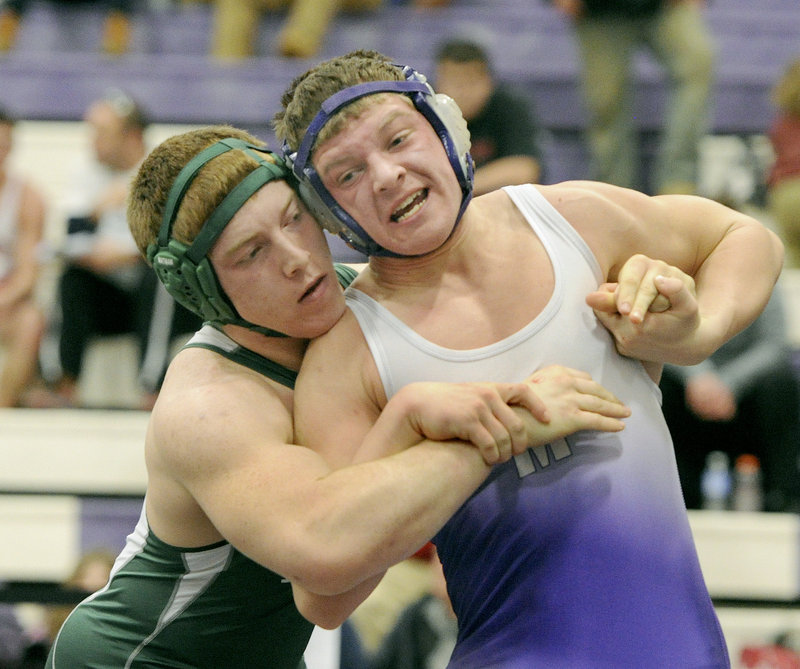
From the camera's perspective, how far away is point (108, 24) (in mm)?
7883

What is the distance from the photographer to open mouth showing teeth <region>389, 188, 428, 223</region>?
2.22 metres

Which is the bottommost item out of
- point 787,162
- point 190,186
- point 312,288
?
point 787,162

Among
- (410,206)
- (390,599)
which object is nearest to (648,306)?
(410,206)

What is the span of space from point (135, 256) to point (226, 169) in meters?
3.42

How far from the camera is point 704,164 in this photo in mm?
6707

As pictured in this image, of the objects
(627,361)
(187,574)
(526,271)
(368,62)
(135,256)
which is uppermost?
(368,62)

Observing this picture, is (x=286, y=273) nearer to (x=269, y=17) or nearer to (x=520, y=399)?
(x=520, y=399)

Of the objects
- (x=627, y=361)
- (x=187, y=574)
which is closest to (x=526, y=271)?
(x=627, y=361)

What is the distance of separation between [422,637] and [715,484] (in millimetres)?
1516

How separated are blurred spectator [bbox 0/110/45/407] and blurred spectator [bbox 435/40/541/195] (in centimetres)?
225

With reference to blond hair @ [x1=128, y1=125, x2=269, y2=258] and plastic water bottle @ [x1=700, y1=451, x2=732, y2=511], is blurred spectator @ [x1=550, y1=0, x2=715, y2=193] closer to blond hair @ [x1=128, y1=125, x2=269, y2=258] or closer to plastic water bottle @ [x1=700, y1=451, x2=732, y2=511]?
plastic water bottle @ [x1=700, y1=451, x2=732, y2=511]

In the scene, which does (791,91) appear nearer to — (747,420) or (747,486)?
(747,420)

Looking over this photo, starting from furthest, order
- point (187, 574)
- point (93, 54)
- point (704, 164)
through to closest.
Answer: point (93, 54) → point (704, 164) → point (187, 574)

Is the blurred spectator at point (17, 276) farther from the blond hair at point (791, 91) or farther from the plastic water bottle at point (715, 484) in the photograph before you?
the blond hair at point (791, 91)
